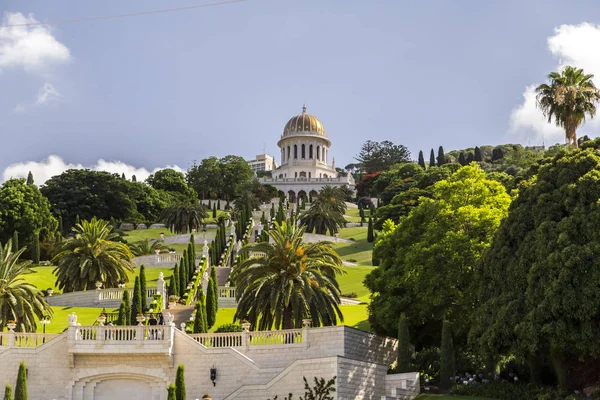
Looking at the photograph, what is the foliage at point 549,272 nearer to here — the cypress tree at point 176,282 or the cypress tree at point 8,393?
the cypress tree at point 8,393

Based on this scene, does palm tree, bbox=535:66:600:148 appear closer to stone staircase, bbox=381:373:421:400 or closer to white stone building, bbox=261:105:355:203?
stone staircase, bbox=381:373:421:400

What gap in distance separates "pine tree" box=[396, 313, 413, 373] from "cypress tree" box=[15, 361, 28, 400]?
14.5 metres

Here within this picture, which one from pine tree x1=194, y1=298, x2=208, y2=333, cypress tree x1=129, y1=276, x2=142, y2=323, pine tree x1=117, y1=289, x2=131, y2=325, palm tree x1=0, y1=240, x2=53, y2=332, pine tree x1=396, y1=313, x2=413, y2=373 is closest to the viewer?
pine tree x1=396, y1=313, x2=413, y2=373

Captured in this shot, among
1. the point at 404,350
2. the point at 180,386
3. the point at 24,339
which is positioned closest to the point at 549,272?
the point at 404,350

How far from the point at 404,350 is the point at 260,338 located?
5815mm

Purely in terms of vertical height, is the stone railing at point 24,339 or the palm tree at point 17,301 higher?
the palm tree at point 17,301

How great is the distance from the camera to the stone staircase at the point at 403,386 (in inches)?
1226

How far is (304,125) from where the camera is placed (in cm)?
15662

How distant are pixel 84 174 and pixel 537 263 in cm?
8092

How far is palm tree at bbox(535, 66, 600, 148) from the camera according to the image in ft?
159

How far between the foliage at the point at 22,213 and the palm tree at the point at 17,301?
3573cm

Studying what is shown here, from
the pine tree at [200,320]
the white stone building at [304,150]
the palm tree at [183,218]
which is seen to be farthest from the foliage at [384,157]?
the pine tree at [200,320]

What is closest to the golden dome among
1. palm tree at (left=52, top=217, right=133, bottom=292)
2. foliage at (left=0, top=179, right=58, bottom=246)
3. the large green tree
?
foliage at (left=0, top=179, right=58, bottom=246)

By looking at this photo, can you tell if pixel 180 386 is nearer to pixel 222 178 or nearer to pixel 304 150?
pixel 222 178
